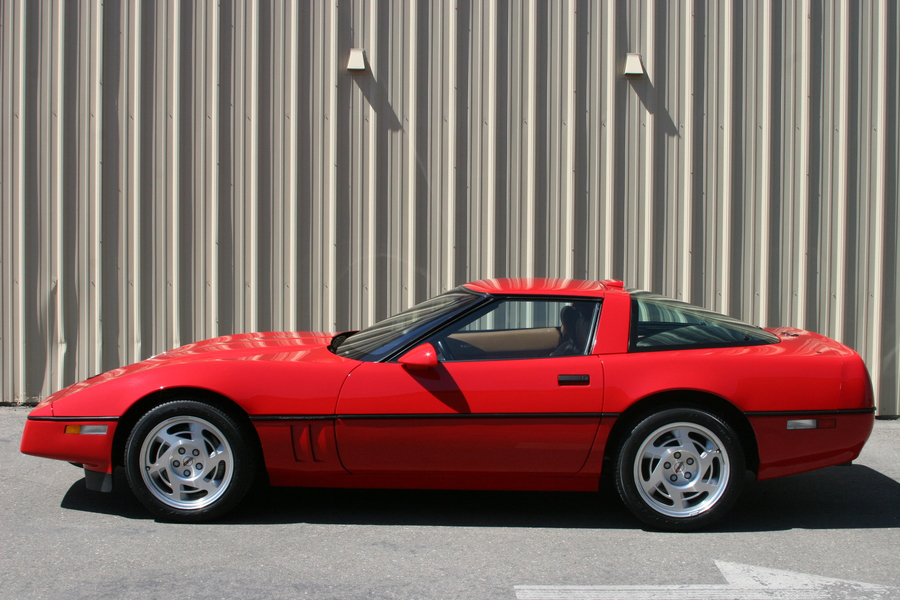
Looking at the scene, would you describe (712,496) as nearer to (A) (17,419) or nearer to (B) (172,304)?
(B) (172,304)

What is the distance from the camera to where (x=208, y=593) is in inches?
125

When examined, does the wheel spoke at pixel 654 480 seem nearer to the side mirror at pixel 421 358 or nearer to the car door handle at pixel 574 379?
the car door handle at pixel 574 379

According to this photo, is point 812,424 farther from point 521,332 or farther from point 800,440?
point 521,332

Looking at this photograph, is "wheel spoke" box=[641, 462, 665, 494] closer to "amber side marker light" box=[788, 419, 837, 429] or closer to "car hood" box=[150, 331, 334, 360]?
"amber side marker light" box=[788, 419, 837, 429]

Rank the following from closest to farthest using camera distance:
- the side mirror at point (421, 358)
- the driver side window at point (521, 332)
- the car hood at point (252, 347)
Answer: the side mirror at point (421, 358), the driver side window at point (521, 332), the car hood at point (252, 347)

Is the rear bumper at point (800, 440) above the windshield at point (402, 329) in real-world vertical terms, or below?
below

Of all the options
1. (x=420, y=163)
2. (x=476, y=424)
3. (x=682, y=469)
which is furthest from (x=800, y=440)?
(x=420, y=163)

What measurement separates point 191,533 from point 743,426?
272cm

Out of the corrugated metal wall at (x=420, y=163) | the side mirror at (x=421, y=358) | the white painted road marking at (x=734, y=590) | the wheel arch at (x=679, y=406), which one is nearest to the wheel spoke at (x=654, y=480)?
the wheel arch at (x=679, y=406)

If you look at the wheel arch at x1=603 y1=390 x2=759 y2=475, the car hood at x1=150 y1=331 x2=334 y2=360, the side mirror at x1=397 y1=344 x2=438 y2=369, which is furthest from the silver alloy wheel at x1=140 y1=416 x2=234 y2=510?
the wheel arch at x1=603 y1=390 x2=759 y2=475

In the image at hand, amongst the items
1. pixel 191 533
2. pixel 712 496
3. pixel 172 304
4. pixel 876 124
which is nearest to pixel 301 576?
pixel 191 533

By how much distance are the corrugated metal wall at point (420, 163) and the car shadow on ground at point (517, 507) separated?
7.78 ft

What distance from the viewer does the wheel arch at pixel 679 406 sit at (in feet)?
12.9

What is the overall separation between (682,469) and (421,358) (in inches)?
54.4
